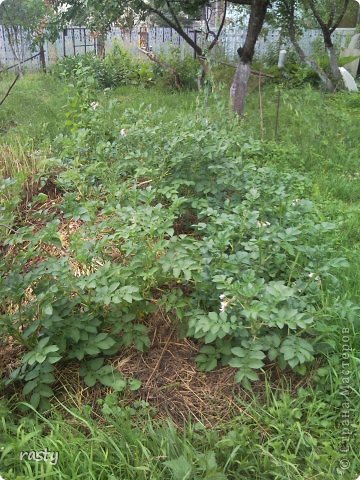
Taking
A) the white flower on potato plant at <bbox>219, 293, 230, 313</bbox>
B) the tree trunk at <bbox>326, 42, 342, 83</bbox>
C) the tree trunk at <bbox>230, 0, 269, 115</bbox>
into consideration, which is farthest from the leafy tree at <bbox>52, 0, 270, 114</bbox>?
the white flower on potato plant at <bbox>219, 293, 230, 313</bbox>

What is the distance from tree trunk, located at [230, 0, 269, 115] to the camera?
521cm

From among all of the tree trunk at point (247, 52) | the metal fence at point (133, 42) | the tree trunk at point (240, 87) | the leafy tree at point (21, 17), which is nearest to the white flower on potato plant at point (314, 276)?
the tree trunk at point (247, 52)

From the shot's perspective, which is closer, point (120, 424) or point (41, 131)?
point (120, 424)

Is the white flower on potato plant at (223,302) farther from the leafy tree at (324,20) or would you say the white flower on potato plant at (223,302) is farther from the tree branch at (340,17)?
the tree branch at (340,17)

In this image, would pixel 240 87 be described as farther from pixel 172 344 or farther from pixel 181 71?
pixel 172 344

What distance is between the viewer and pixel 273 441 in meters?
1.74

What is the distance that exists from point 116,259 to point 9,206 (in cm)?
61

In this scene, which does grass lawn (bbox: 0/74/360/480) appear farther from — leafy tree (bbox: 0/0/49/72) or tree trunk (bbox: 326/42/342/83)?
tree trunk (bbox: 326/42/342/83)

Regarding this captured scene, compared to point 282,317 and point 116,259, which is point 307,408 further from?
point 116,259

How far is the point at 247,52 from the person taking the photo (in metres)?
5.38

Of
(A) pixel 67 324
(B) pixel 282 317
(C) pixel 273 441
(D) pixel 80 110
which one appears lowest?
(C) pixel 273 441

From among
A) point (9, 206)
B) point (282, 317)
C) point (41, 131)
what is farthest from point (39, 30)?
point (282, 317)

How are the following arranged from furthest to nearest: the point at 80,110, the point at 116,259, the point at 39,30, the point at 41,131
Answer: the point at 39,30 < the point at 41,131 < the point at 80,110 < the point at 116,259

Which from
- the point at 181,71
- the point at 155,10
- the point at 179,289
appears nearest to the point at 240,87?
the point at 155,10
